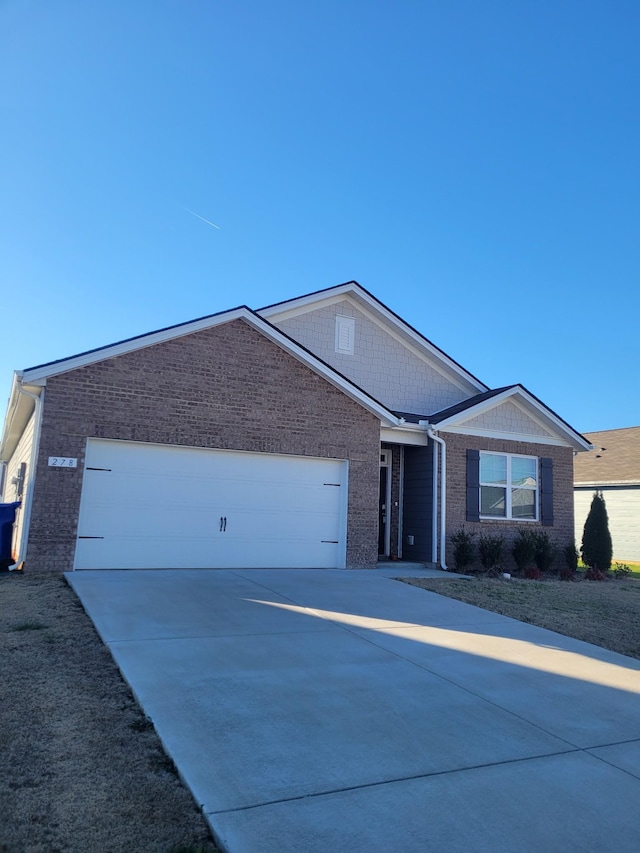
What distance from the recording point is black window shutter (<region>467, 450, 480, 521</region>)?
47.6 feet

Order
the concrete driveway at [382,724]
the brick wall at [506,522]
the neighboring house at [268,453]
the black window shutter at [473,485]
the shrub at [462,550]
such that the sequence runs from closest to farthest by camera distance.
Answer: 1. the concrete driveway at [382,724]
2. the neighboring house at [268,453]
3. the shrub at [462,550]
4. the brick wall at [506,522]
5. the black window shutter at [473,485]

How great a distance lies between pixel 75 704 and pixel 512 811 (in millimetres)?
2991

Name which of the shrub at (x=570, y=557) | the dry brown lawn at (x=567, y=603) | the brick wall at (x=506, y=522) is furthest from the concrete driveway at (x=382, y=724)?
the shrub at (x=570, y=557)

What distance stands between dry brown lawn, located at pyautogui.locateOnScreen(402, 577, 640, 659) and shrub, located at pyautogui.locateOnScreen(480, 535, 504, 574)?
1.25 m

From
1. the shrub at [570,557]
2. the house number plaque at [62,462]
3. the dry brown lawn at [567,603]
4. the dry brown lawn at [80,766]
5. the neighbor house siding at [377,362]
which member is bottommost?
the dry brown lawn at [80,766]

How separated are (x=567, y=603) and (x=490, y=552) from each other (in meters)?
4.16

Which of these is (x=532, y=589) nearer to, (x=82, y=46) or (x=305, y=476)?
(x=305, y=476)

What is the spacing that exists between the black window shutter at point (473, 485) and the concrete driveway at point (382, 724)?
641cm

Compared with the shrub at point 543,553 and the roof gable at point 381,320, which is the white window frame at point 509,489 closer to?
the shrub at point 543,553

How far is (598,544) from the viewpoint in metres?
16.2

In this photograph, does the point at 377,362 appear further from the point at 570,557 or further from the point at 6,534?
the point at 6,534

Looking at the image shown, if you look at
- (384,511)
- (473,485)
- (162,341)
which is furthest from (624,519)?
(162,341)

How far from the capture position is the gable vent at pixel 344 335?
15.9 m

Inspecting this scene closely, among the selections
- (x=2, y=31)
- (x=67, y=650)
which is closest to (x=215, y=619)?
(x=67, y=650)
